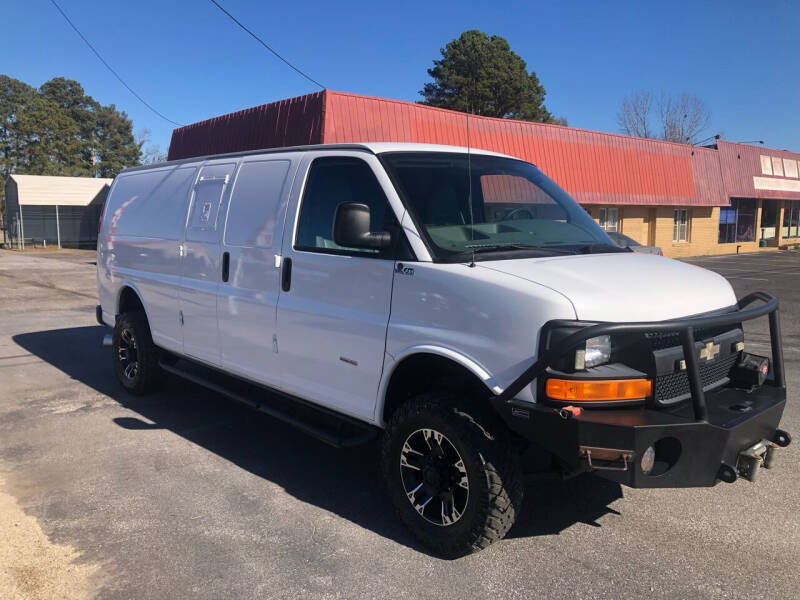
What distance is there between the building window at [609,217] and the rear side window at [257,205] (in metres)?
26.0

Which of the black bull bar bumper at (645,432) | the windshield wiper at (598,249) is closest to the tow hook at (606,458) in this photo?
the black bull bar bumper at (645,432)

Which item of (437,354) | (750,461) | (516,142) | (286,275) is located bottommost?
(750,461)

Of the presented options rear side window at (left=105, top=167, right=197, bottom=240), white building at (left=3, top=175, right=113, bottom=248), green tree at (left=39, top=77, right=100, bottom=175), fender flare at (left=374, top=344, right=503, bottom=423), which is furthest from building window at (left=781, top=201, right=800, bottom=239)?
green tree at (left=39, top=77, right=100, bottom=175)

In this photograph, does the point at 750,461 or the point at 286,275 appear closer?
the point at 750,461

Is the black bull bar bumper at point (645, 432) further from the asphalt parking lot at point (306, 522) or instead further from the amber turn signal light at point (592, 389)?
the asphalt parking lot at point (306, 522)

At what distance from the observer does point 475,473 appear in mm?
3363

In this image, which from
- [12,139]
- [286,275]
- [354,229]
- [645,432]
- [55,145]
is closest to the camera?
[645,432]

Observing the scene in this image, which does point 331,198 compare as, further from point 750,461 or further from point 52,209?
point 52,209

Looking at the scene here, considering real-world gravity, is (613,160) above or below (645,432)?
above

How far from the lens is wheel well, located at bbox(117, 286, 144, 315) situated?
22.4 ft

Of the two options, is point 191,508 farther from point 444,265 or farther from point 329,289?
point 444,265

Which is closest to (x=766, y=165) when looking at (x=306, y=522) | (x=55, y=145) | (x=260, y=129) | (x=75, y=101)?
(x=260, y=129)

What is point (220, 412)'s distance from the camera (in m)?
6.35

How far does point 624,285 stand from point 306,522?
228cm
